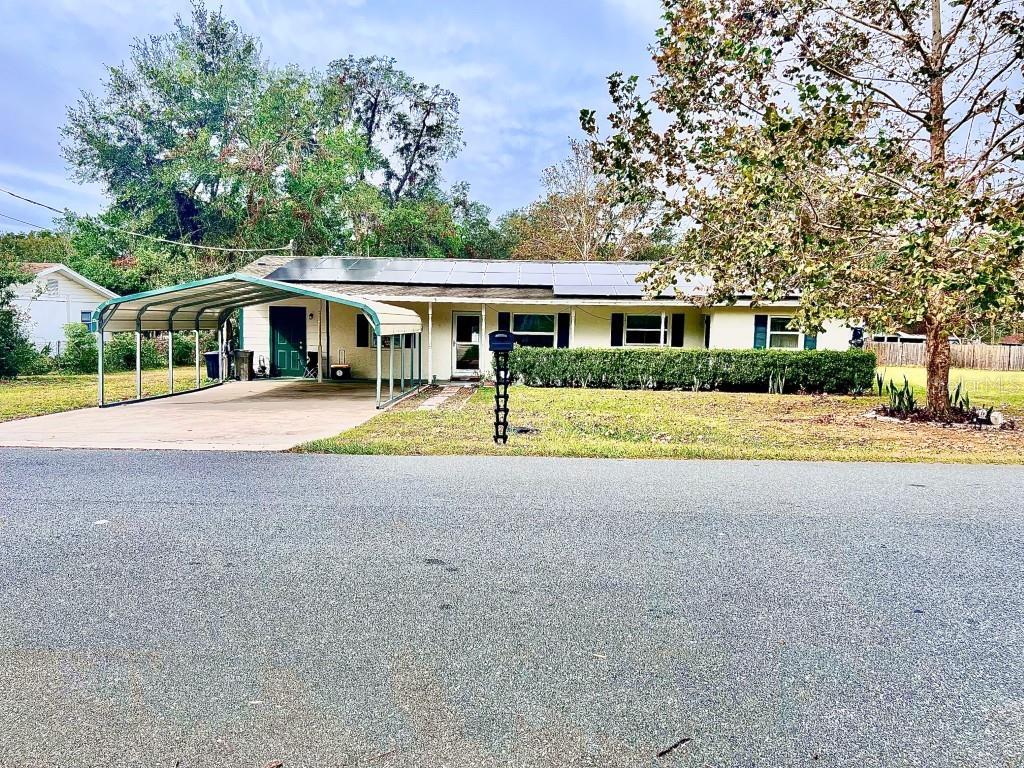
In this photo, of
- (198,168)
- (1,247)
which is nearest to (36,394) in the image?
(1,247)

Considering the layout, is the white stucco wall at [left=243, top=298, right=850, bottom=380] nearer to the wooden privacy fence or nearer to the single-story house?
the single-story house

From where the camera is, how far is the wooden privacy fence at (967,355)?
97.6 ft

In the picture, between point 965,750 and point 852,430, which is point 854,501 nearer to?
point 965,750

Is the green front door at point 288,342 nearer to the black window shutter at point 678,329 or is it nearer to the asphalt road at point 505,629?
the black window shutter at point 678,329

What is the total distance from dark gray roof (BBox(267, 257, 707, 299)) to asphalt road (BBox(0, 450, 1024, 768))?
1364cm

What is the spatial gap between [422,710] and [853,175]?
34.5 ft

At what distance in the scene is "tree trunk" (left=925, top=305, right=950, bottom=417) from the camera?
463 inches

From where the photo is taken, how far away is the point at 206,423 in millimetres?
10359

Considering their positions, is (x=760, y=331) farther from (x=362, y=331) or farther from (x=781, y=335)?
(x=362, y=331)

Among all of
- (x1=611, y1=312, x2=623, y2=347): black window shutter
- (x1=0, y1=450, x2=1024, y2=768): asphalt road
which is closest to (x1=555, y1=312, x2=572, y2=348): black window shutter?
(x1=611, y1=312, x2=623, y2=347): black window shutter

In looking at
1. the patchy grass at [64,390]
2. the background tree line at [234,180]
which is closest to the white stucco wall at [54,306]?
the background tree line at [234,180]

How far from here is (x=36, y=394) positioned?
1446cm

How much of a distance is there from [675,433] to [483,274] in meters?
12.0

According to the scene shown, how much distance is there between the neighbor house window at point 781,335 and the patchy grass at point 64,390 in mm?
15713
